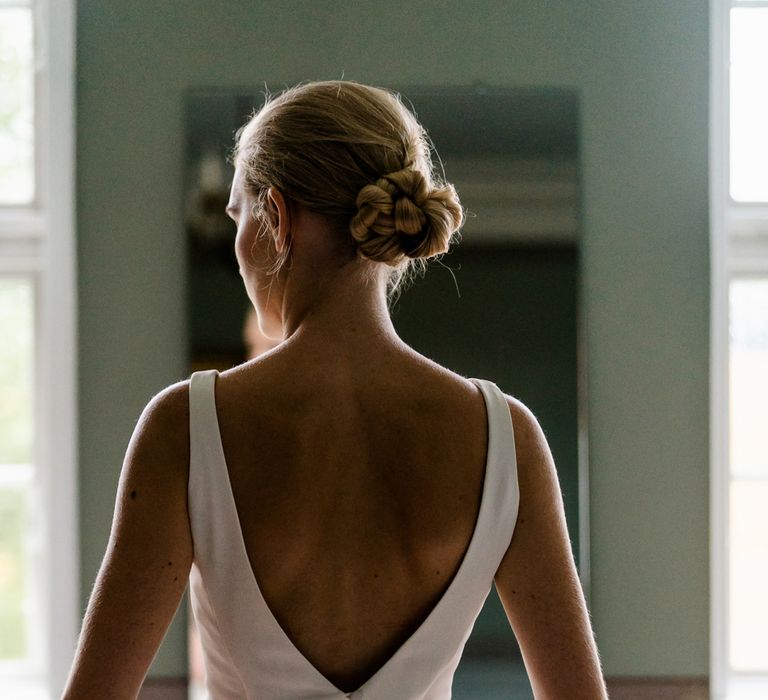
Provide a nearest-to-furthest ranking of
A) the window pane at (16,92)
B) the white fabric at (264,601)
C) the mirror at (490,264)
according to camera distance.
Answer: the white fabric at (264,601)
the mirror at (490,264)
the window pane at (16,92)

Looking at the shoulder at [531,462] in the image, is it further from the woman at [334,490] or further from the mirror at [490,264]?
the mirror at [490,264]

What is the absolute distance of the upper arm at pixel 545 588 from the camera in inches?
31.4

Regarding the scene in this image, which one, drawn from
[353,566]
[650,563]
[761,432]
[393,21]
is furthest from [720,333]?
[353,566]

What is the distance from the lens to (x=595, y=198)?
79.8 inches

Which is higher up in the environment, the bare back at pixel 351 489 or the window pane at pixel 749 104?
the window pane at pixel 749 104

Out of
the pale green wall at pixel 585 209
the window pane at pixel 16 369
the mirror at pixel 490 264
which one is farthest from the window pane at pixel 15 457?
the mirror at pixel 490 264

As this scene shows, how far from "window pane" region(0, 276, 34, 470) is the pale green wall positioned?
0.69ft

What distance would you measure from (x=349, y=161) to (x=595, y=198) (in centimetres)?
140

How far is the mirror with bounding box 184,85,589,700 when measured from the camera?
1959mm

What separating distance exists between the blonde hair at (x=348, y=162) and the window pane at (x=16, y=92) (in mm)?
1565

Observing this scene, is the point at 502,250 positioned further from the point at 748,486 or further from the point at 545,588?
the point at 545,588

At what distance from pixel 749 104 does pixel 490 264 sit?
33.2 inches

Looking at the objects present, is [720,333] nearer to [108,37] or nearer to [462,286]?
[462,286]

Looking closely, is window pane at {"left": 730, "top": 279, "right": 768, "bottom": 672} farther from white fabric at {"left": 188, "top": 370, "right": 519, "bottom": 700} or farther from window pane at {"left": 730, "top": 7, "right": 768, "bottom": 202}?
white fabric at {"left": 188, "top": 370, "right": 519, "bottom": 700}
